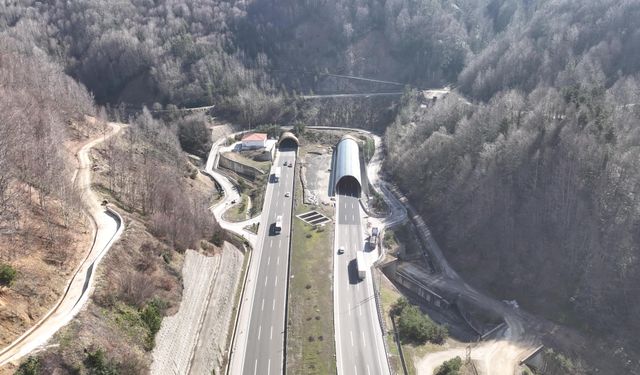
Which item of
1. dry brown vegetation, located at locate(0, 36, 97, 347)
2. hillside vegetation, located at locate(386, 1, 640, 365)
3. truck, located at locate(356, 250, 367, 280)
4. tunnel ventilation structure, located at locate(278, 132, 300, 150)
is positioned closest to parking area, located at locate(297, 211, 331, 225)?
truck, located at locate(356, 250, 367, 280)

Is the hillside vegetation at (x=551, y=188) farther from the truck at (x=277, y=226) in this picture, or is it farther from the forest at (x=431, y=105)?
the truck at (x=277, y=226)

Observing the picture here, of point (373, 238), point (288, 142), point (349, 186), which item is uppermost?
point (288, 142)

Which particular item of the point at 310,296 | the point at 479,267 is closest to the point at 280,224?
the point at 310,296

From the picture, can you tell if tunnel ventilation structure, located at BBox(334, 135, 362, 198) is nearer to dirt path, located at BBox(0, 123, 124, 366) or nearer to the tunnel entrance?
the tunnel entrance

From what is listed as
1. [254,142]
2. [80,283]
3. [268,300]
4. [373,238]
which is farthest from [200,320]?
[254,142]

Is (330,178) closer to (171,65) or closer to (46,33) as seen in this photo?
(171,65)

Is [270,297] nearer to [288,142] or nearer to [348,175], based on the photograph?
[348,175]

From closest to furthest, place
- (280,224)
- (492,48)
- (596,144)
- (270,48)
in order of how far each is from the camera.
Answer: (596,144) → (280,224) → (492,48) → (270,48)
